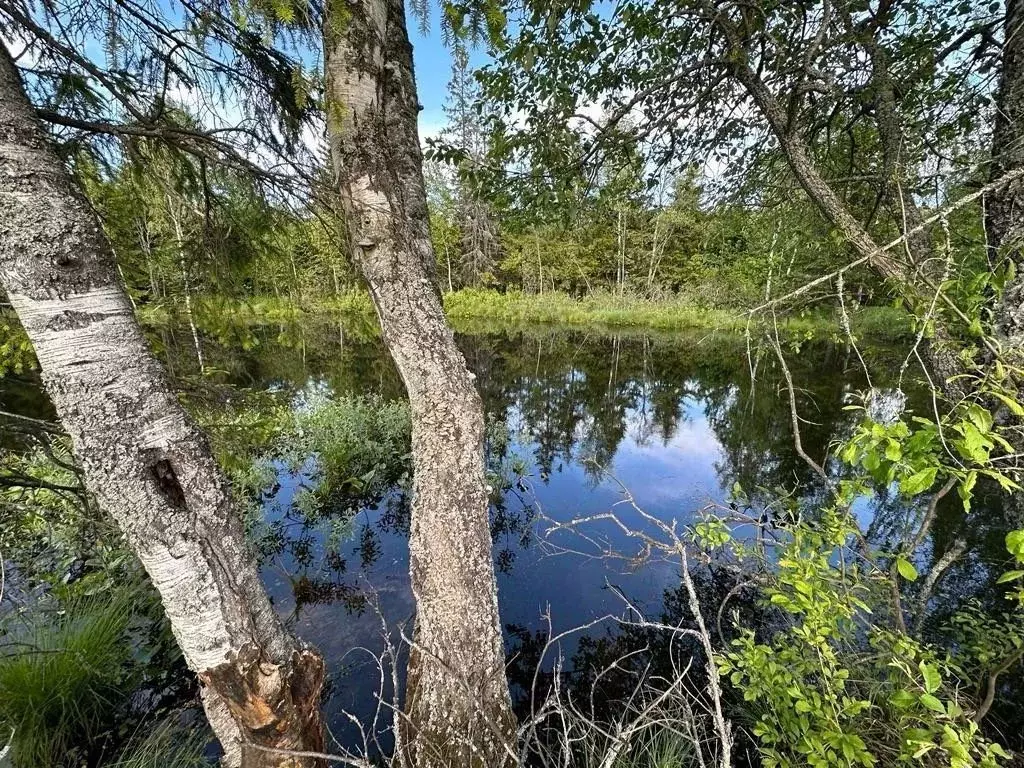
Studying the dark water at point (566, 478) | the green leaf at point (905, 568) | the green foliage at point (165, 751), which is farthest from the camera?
the dark water at point (566, 478)

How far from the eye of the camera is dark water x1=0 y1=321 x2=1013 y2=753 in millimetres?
3275

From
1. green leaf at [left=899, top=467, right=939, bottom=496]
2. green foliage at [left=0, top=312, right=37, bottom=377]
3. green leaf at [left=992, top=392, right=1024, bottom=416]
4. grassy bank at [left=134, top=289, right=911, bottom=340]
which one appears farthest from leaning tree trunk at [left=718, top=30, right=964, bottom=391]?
grassy bank at [left=134, top=289, right=911, bottom=340]

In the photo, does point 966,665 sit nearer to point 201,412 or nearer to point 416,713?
point 416,713

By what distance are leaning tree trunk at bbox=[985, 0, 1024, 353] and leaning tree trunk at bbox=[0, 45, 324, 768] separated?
9.57 ft

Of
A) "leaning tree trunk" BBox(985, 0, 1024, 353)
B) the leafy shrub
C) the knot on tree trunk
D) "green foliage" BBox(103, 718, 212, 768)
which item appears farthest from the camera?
the leafy shrub

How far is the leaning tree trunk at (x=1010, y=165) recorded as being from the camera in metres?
1.66

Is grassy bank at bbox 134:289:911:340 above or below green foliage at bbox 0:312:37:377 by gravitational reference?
below

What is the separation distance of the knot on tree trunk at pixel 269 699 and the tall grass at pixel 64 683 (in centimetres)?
124

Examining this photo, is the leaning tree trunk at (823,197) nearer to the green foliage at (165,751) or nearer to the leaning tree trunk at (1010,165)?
the leaning tree trunk at (1010,165)

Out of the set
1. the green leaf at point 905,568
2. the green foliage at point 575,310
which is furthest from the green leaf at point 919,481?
the green foliage at point 575,310

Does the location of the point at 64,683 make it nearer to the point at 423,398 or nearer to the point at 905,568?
the point at 423,398

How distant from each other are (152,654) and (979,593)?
6.10 meters

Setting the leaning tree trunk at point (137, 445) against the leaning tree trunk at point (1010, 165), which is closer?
the leaning tree trunk at point (137, 445)

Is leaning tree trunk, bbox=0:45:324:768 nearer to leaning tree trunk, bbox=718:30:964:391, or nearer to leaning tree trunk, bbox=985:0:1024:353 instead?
leaning tree trunk, bbox=718:30:964:391
